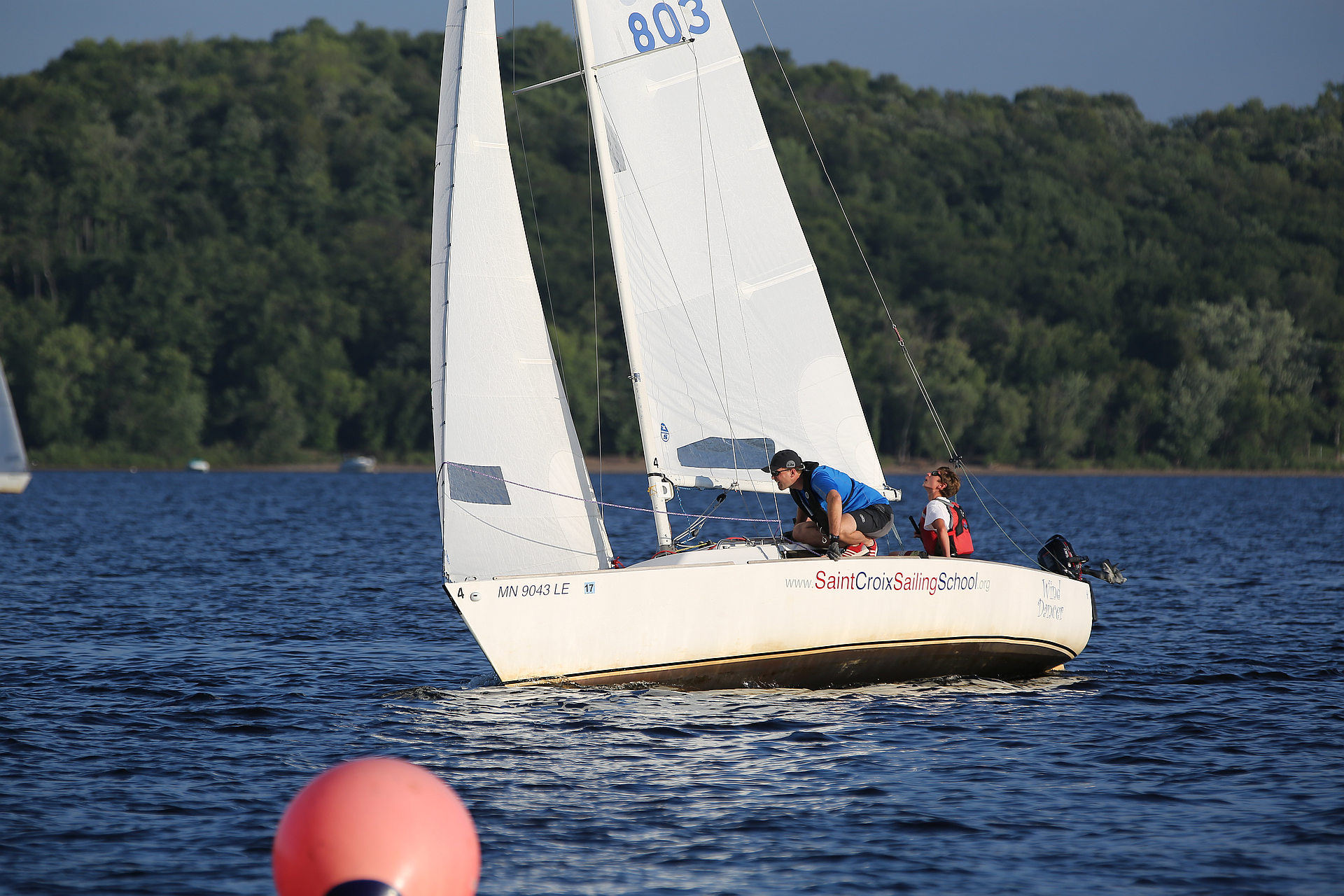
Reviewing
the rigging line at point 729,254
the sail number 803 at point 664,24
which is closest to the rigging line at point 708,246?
the rigging line at point 729,254

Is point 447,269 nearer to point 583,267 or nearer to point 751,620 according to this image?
point 751,620

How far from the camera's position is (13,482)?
187 feet

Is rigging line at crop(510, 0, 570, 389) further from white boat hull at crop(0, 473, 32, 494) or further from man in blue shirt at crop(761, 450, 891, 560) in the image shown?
white boat hull at crop(0, 473, 32, 494)

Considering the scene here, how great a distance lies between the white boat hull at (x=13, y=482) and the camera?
56844 mm

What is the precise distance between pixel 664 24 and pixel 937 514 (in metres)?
5.17

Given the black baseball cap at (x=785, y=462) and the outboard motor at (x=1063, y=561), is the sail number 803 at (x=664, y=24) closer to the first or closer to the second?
the black baseball cap at (x=785, y=462)

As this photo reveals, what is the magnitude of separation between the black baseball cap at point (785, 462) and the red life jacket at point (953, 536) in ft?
4.46

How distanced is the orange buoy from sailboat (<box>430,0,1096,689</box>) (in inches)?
211

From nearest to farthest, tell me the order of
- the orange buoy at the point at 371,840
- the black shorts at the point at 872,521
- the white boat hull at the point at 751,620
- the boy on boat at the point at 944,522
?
the orange buoy at the point at 371,840, the white boat hull at the point at 751,620, the black shorts at the point at 872,521, the boy on boat at the point at 944,522

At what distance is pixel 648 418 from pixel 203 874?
6.34 metres

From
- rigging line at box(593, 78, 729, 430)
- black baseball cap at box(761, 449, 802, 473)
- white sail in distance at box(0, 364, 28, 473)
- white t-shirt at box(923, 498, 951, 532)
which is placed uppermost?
rigging line at box(593, 78, 729, 430)

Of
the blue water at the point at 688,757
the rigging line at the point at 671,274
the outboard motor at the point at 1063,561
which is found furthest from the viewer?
the outboard motor at the point at 1063,561

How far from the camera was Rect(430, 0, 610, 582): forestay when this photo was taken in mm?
12781

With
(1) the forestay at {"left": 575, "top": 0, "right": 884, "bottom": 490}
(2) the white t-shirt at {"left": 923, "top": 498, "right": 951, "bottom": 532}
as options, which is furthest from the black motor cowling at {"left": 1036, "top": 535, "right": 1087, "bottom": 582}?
(1) the forestay at {"left": 575, "top": 0, "right": 884, "bottom": 490}
